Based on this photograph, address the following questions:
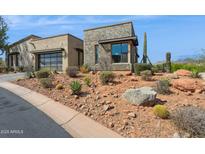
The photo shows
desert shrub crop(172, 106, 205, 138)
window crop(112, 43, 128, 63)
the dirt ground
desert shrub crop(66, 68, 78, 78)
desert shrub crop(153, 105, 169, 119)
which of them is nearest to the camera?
desert shrub crop(172, 106, 205, 138)

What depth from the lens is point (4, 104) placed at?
970 cm

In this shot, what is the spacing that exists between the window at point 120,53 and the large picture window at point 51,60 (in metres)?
7.82

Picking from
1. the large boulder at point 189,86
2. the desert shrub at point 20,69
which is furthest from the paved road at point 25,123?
the desert shrub at point 20,69

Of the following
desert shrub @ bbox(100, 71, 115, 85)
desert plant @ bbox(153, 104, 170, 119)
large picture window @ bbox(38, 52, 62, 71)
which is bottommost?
desert plant @ bbox(153, 104, 170, 119)

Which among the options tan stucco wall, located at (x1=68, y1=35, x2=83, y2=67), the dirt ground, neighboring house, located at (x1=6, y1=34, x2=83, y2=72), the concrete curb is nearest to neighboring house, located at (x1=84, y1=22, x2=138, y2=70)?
tan stucco wall, located at (x1=68, y1=35, x2=83, y2=67)

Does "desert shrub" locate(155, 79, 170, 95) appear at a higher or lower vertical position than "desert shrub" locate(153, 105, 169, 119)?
higher

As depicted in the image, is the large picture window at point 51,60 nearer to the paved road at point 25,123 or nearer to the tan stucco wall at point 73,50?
the tan stucco wall at point 73,50

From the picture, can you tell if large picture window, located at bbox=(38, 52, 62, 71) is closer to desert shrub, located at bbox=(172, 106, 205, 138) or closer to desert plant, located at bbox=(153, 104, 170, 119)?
desert plant, located at bbox=(153, 104, 170, 119)

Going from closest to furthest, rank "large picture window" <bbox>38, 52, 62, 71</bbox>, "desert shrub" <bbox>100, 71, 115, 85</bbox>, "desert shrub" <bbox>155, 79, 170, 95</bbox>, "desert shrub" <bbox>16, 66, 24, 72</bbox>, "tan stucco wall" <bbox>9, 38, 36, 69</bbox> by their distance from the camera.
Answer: "desert shrub" <bbox>155, 79, 170, 95</bbox> → "desert shrub" <bbox>100, 71, 115, 85</bbox> → "large picture window" <bbox>38, 52, 62, 71</bbox> → "tan stucco wall" <bbox>9, 38, 36, 69</bbox> → "desert shrub" <bbox>16, 66, 24, 72</bbox>

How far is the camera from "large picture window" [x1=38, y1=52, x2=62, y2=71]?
2472cm

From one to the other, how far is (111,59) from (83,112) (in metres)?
11.3

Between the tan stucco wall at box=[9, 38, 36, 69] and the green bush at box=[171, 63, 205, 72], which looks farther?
the tan stucco wall at box=[9, 38, 36, 69]

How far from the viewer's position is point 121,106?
8.77 meters
